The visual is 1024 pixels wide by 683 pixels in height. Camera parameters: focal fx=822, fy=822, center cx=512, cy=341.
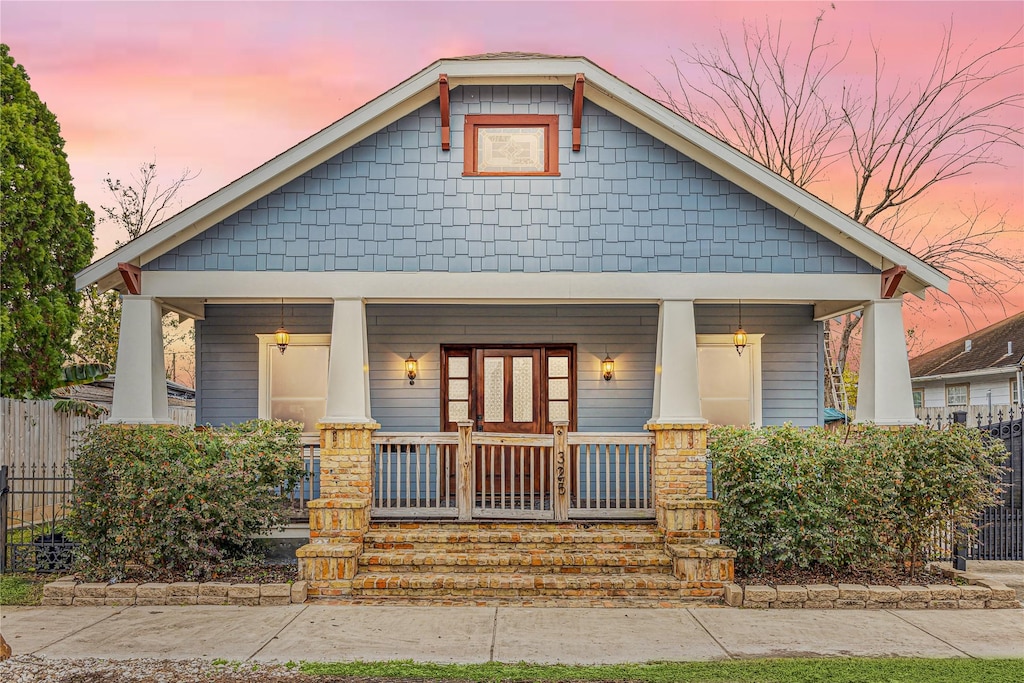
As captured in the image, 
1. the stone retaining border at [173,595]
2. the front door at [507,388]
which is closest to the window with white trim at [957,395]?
the front door at [507,388]

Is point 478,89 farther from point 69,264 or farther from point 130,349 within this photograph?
point 69,264

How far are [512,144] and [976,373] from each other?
2068 centimetres

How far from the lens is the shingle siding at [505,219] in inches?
372

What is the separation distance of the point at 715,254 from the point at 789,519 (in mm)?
3134

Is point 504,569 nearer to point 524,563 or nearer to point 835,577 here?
point 524,563

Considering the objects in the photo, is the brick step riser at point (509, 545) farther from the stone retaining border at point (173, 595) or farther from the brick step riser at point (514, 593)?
the stone retaining border at point (173, 595)

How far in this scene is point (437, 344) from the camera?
11531 mm

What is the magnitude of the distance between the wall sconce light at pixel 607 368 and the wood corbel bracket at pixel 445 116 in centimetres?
376

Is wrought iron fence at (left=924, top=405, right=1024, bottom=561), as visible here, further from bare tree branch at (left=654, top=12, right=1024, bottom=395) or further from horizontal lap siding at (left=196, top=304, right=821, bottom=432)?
bare tree branch at (left=654, top=12, right=1024, bottom=395)

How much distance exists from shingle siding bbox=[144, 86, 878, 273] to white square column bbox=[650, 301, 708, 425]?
0.59 m

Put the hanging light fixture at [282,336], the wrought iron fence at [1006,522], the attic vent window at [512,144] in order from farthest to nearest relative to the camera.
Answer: the hanging light fixture at [282,336], the wrought iron fence at [1006,522], the attic vent window at [512,144]

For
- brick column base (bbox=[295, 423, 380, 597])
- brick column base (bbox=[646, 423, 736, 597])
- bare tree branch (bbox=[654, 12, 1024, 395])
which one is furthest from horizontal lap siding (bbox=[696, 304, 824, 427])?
bare tree branch (bbox=[654, 12, 1024, 395])

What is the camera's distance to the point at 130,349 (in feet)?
30.7

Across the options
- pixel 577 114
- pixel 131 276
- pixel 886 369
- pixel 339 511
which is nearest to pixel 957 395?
pixel 886 369
